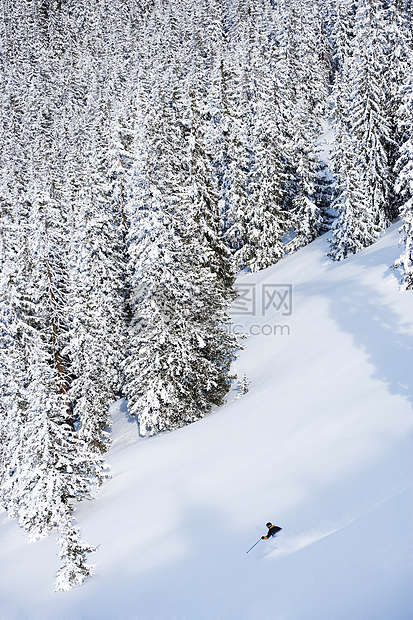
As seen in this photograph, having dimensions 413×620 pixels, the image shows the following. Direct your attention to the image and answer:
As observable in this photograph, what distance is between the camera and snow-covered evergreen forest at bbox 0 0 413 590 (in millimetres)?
18672

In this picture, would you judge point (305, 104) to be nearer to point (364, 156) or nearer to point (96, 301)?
point (364, 156)

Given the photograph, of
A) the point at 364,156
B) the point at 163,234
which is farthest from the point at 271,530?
the point at 364,156

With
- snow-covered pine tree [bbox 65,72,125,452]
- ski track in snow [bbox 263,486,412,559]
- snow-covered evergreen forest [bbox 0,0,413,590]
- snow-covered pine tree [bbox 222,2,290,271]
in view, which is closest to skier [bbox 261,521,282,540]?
ski track in snow [bbox 263,486,412,559]

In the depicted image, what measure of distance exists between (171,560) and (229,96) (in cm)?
3450

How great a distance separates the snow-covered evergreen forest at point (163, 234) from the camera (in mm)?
18672

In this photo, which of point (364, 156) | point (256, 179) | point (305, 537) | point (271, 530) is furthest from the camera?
point (256, 179)

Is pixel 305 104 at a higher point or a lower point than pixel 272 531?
higher

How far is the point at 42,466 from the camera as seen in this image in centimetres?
1480

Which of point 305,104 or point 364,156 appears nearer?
point 364,156

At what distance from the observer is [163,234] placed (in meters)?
21.2

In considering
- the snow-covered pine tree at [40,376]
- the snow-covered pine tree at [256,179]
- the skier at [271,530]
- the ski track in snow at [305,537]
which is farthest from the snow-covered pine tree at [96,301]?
the ski track in snow at [305,537]

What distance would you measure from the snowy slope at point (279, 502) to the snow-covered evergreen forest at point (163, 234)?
1488mm

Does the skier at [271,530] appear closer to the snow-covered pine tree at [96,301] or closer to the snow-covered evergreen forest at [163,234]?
the snow-covered evergreen forest at [163,234]

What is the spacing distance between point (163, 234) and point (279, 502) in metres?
13.7
